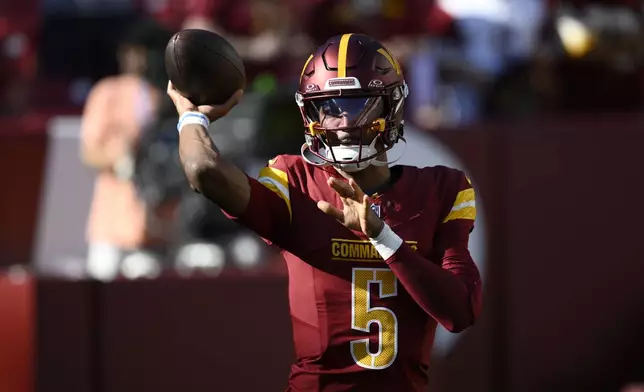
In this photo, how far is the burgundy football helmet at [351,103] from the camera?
3.11 meters

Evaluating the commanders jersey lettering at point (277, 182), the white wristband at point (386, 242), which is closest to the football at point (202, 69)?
the commanders jersey lettering at point (277, 182)

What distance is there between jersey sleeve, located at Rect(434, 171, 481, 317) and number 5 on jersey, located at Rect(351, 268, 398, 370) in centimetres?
16

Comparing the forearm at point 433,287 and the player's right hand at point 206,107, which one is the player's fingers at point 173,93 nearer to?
the player's right hand at point 206,107

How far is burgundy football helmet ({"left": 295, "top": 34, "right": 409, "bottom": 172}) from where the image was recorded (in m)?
3.11

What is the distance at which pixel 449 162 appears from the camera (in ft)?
21.2

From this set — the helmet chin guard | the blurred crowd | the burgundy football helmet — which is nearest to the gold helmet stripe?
the burgundy football helmet

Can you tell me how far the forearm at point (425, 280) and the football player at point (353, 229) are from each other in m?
0.03

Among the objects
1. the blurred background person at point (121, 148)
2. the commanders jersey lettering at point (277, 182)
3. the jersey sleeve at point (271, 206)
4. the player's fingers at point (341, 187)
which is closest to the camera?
the player's fingers at point (341, 187)

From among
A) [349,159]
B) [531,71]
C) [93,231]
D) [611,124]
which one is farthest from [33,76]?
[349,159]

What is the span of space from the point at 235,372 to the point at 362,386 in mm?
2861

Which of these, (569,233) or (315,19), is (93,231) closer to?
(315,19)

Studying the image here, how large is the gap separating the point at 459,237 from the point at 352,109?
0.45 meters

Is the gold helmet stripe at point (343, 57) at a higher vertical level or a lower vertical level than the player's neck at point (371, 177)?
higher

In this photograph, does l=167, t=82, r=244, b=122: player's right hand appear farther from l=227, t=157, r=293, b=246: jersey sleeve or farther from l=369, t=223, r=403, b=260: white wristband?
l=369, t=223, r=403, b=260: white wristband
